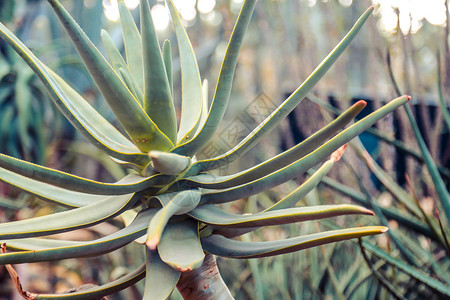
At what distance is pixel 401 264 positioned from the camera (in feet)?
1.47

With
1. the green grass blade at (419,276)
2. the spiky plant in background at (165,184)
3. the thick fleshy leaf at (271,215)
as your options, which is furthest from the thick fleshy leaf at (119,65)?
the green grass blade at (419,276)

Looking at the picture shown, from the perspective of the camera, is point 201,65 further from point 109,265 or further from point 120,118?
point 120,118

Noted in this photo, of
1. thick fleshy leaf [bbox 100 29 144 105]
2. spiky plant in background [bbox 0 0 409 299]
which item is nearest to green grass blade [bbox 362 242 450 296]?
spiky plant in background [bbox 0 0 409 299]

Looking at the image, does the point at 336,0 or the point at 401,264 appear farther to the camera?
the point at 336,0

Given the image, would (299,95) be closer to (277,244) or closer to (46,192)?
(277,244)

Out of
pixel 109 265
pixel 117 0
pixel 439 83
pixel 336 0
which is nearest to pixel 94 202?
pixel 117 0

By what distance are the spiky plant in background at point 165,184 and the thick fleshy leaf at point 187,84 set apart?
0.07 feet

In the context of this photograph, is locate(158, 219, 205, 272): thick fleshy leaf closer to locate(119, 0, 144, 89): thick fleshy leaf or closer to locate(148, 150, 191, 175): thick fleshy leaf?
locate(148, 150, 191, 175): thick fleshy leaf

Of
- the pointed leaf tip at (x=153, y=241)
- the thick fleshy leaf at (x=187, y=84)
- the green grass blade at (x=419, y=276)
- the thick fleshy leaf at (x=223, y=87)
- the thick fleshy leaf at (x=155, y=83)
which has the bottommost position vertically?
the green grass blade at (x=419, y=276)

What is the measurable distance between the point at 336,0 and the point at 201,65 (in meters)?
0.98

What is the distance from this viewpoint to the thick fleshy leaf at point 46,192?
1.05ft

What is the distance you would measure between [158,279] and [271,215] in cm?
8

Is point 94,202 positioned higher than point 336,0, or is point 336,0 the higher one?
point 336,0

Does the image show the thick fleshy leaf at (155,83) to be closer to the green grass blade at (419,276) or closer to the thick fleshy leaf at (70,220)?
the thick fleshy leaf at (70,220)
